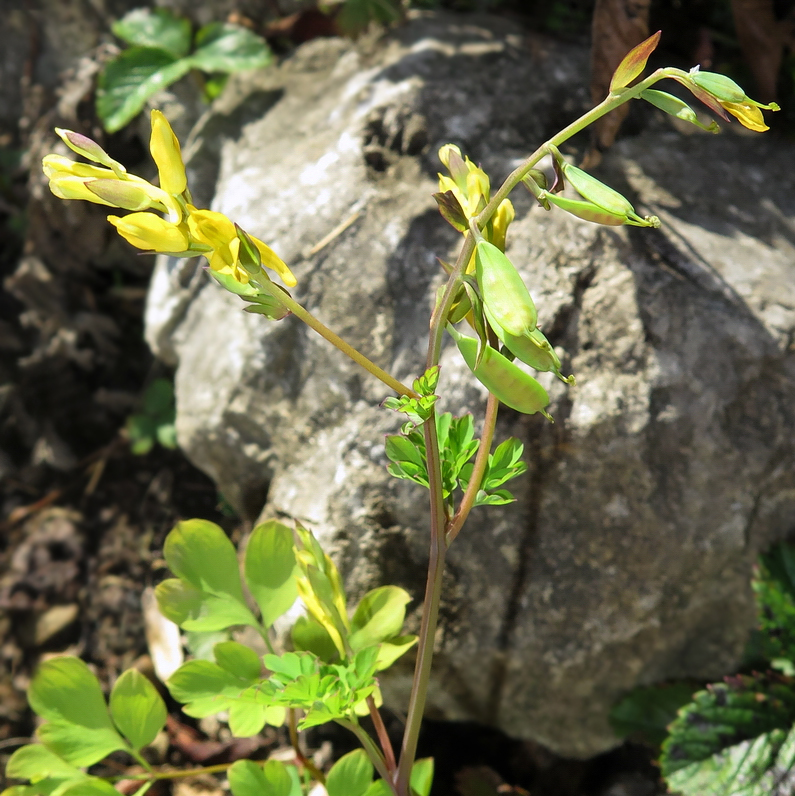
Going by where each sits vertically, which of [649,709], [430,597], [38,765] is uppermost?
[430,597]

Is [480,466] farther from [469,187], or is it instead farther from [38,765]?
[38,765]

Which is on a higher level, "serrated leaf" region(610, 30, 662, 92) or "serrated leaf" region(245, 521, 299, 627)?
"serrated leaf" region(610, 30, 662, 92)

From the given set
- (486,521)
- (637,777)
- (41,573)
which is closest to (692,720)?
(637,777)

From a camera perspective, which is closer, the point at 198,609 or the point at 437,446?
the point at 437,446

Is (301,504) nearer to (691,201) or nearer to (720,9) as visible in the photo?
(691,201)

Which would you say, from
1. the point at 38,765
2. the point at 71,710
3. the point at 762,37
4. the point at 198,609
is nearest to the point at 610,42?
the point at 762,37

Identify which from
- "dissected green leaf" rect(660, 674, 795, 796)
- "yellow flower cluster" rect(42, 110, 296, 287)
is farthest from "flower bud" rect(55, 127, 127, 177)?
"dissected green leaf" rect(660, 674, 795, 796)

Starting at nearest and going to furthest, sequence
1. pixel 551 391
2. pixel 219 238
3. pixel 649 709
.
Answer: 1. pixel 219 238
2. pixel 551 391
3. pixel 649 709

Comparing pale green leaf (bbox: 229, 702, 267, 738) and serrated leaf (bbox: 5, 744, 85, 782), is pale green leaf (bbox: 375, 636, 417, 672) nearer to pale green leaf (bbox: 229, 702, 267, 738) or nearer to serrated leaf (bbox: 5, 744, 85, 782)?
pale green leaf (bbox: 229, 702, 267, 738)
